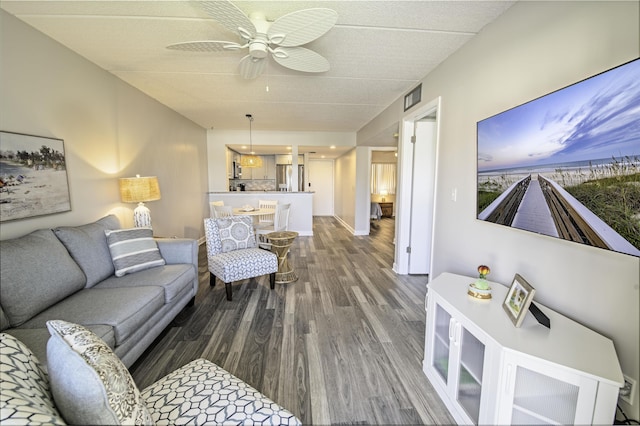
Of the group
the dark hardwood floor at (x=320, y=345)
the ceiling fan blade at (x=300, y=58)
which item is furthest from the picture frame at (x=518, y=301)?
the ceiling fan blade at (x=300, y=58)

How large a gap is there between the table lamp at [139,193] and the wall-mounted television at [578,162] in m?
3.27

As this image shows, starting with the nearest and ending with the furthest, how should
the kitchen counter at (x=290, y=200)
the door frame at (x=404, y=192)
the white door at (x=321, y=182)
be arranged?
the door frame at (x=404, y=192), the kitchen counter at (x=290, y=200), the white door at (x=321, y=182)

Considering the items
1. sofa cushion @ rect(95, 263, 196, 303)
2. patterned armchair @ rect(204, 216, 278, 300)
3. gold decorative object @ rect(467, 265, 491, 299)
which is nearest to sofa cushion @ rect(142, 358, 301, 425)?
sofa cushion @ rect(95, 263, 196, 303)

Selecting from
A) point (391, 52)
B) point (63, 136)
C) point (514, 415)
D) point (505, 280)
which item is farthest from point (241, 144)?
point (514, 415)

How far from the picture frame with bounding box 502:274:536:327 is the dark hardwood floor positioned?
710mm

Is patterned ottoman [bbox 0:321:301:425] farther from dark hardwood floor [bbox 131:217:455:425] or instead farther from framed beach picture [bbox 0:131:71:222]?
framed beach picture [bbox 0:131:71:222]

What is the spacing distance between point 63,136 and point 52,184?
44 centimetres

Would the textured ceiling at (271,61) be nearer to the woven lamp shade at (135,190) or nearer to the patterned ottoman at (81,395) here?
the woven lamp shade at (135,190)

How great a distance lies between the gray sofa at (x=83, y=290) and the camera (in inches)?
57.8

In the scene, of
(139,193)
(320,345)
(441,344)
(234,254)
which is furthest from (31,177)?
(441,344)

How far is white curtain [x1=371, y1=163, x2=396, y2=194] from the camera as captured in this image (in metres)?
8.61

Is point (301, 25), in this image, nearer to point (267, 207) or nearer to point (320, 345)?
point (320, 345)

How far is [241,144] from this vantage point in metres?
6.04

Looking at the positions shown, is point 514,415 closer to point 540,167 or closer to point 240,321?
point 540,167
